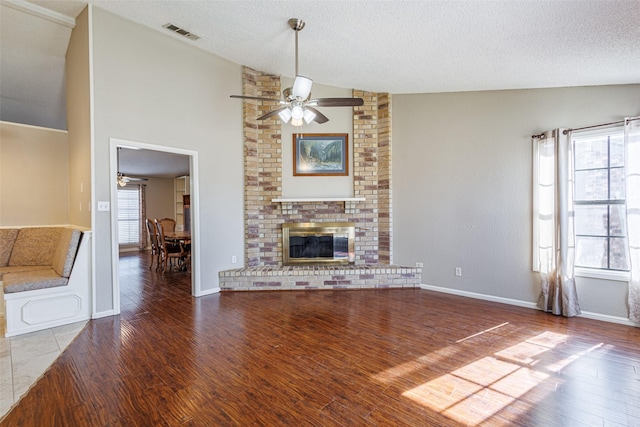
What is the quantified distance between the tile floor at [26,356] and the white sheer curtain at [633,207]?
5421 mm

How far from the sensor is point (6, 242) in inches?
153

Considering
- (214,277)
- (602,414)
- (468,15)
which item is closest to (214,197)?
(214,277)

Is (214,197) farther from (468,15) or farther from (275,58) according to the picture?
(468,15)

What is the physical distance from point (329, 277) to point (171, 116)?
312cm

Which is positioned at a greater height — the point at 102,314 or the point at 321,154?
the point at 321,154

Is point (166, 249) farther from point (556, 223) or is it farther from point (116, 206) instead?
point (556, 223)

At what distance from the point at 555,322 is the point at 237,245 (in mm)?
4141

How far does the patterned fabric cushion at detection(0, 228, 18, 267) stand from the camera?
3812mm

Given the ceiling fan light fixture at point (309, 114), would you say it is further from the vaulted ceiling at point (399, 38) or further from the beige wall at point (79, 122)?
the beige wall at point (79, 122)

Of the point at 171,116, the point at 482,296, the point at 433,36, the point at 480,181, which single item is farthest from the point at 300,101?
the point at 482,296

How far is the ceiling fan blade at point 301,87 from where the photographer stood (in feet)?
9.56

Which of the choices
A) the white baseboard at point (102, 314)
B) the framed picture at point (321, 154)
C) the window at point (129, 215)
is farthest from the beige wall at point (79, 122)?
the window at point (129, 215)

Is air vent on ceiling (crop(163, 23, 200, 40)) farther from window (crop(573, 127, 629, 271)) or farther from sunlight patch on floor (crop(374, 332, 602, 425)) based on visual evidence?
window (crop(573, 127, 629, 271))

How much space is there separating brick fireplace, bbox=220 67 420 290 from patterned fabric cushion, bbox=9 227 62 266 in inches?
99.2
